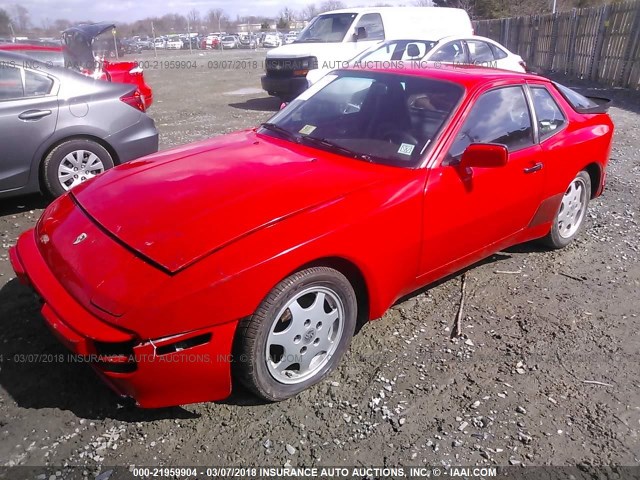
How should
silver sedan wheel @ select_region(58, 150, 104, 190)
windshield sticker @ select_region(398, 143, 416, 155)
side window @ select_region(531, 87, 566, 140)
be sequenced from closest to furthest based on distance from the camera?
windshield sticker @ select_region(398, 143, 416, 155)
side window @ select_region(531, 87, 566, 140)
silver sedan wheel @ select_region(58, 150, 104, 190)

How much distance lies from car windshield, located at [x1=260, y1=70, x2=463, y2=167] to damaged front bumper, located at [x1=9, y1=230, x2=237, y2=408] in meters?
1.44

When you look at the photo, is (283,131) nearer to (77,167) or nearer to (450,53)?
(77,167)

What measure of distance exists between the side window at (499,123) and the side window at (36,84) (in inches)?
157

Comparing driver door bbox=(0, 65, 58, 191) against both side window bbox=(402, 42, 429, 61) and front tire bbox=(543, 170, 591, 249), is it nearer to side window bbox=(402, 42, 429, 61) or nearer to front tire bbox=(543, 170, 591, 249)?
front tire bbox=(543, 170, 591, 249)

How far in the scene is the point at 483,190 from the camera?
305cm

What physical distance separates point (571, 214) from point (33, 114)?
4.94 meters

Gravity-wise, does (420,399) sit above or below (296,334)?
below

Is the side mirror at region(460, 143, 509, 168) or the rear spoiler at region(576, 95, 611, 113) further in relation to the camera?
the rear spoiler at region(576, 95, 611, 113)

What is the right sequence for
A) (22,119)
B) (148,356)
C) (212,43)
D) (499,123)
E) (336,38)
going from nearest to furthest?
(148,356), (499,123), (22,119), (336,38), (212,43)

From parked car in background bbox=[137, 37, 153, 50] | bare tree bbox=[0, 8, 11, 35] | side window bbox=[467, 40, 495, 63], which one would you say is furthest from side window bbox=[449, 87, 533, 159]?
parked car in background bbox=[137, 37, 153, 50]

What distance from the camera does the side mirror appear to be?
279cm

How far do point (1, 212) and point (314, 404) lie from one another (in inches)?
158

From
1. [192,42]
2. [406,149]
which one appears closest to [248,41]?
[192,42]

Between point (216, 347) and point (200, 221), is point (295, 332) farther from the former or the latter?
point (200, 221)
